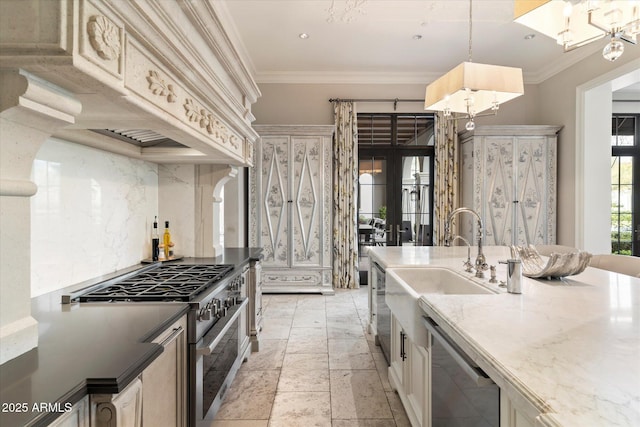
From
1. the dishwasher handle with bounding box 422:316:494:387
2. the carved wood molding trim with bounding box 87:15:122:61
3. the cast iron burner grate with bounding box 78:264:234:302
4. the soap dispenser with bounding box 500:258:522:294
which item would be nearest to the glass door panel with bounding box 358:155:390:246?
the cast iron burner grate with bounding box 78:264:234:302

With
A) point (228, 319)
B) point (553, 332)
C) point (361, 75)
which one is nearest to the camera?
point (553, 332)

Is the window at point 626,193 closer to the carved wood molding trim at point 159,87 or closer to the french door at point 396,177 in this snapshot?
the french door at point 396,177

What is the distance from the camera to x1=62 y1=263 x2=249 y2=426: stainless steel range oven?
5.05 feet

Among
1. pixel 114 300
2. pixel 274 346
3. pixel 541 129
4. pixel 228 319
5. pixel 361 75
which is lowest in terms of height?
pixel 274 346

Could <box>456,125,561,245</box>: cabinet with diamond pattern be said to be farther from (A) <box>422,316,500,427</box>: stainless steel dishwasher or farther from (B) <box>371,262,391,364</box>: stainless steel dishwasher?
(A) <box>422,316,500,427</box>: stainless steel dishwasher

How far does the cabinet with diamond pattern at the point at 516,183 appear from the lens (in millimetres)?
4992

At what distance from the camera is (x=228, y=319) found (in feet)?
6.79

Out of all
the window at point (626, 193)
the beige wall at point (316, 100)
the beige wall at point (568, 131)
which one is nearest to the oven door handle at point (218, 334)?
the beige wall at point (316, 100)

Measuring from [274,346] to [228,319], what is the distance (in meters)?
1.26

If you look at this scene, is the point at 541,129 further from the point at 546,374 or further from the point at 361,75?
the point at 546,374

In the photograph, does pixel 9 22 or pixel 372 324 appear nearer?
pixel 9 22

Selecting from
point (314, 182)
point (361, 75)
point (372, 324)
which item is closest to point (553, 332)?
point (372, 324)

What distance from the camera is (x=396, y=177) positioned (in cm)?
569

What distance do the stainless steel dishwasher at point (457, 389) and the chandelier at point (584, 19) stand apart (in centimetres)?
181
